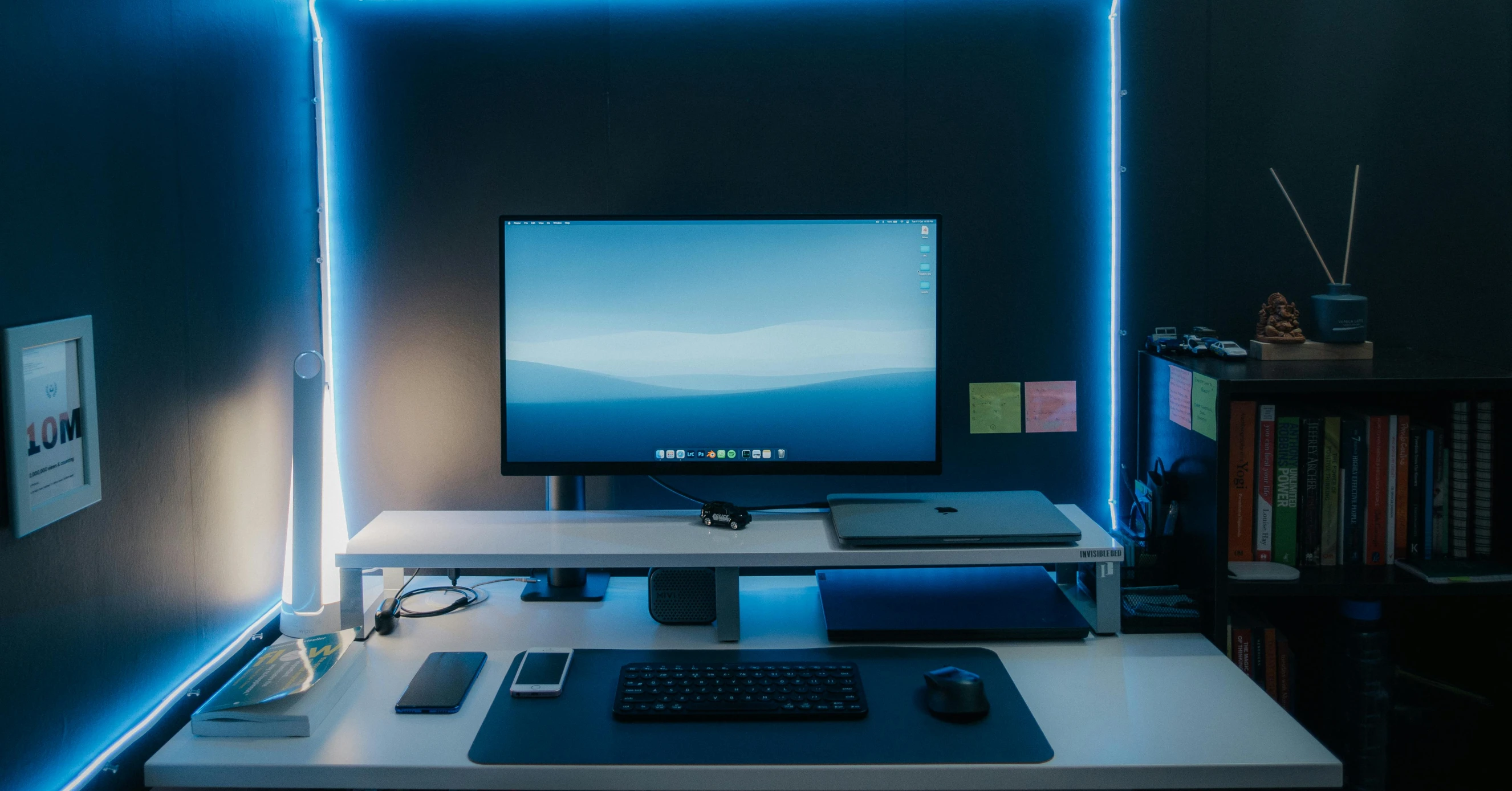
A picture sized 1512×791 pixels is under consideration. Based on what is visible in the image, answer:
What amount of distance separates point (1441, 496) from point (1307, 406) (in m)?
0.24

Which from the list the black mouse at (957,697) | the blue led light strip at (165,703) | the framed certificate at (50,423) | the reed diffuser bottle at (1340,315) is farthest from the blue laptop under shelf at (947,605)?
the framed certificate at (50,423)

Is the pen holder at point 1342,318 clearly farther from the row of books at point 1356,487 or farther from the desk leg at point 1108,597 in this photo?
the desk leg at point 1108,597

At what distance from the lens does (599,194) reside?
75.3 inches

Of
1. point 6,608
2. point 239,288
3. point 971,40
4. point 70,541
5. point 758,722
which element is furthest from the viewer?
point 971,40

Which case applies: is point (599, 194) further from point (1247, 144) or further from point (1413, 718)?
point (1413, 718)

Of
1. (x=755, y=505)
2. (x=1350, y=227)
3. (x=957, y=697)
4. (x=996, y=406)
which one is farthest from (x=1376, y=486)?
(x=755, y=505)

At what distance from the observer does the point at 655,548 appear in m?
1.59

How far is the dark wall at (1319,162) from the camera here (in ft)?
6.26

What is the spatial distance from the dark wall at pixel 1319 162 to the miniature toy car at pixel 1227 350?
0.14 meters

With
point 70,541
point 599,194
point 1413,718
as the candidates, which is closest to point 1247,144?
point 1413,718

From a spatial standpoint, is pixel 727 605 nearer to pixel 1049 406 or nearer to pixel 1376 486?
pixel 1049 406

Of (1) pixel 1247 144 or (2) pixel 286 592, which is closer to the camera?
(2) pixel 286 592

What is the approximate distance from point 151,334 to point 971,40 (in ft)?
4.69

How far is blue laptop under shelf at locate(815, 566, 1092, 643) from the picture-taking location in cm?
159
